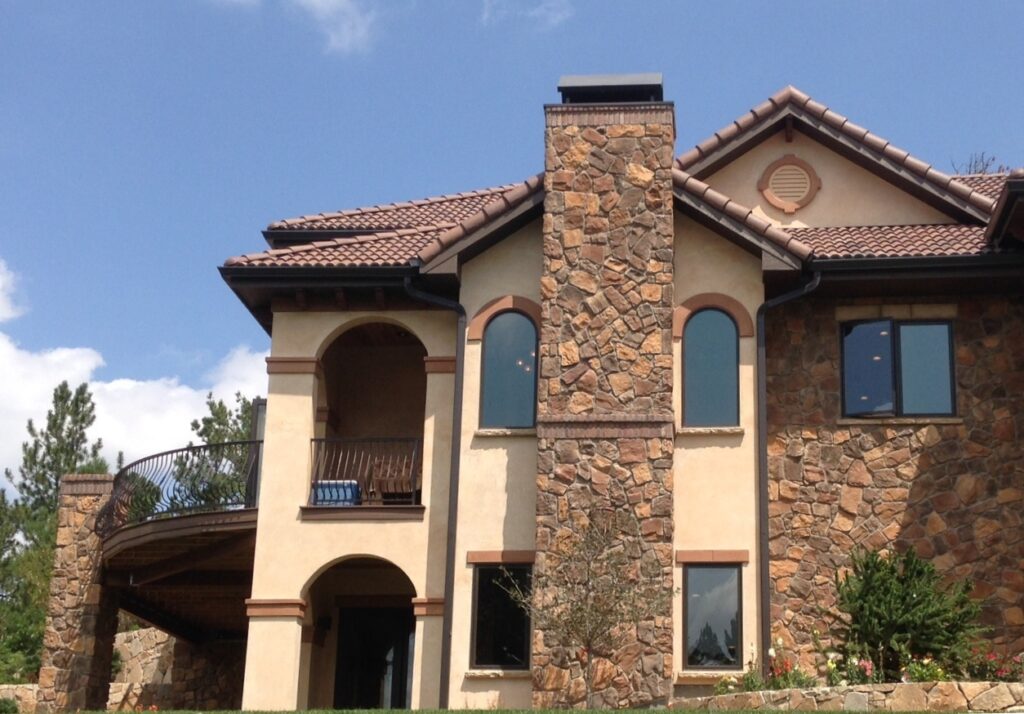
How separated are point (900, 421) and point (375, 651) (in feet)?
30.4

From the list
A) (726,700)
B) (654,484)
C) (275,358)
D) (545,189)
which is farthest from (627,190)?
(726,700)

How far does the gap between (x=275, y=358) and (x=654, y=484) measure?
637cm

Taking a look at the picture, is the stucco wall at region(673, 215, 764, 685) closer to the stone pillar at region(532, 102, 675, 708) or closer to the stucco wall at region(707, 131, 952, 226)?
the stone pillar at region(532, 102, 675, 708)

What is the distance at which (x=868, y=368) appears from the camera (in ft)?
73.0

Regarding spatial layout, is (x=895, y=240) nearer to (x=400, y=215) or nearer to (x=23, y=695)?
(x=400, y=215)

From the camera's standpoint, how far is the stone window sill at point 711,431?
70.5 feet

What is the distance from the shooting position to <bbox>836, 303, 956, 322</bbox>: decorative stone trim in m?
22.3

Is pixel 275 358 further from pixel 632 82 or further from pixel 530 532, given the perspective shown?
pixel 632 82

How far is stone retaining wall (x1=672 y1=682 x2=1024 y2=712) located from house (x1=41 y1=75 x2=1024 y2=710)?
2284 millimetres

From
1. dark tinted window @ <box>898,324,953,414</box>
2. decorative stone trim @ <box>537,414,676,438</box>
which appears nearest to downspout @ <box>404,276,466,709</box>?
decorative stone trim @ <box>537,414,676,438</box>

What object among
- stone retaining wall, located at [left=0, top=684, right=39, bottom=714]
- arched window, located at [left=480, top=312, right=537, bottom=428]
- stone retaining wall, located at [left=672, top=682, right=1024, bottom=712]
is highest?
arched window, located at [left=480, top=312, right=537, bottom=428]

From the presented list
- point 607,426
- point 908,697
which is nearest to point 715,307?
point 607,426

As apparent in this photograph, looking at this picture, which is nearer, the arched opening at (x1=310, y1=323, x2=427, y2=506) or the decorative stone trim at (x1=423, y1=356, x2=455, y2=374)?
the decorative stone trim at (x1=423, y1=356, x2=455, y2=374)

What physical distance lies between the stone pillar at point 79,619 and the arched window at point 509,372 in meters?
7.92
